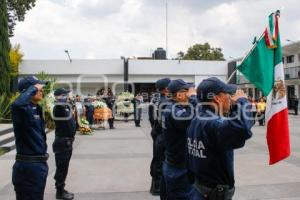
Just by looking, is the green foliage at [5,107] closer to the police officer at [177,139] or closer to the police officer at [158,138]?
the police officer at [158,138]

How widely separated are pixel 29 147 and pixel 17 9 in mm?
31003

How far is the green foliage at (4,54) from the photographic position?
774 inches

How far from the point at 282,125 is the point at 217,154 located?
→ 1281 mm

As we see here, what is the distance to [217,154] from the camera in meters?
3.32

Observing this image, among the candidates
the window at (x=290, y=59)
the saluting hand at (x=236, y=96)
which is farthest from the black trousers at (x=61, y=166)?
the window at (x=290, y=59)

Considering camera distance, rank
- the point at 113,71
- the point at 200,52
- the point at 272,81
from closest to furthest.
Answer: the point at 272,81 → the point at 113,71 → the point at 200,52

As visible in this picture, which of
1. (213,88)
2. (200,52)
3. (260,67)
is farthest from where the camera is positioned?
(200,52)

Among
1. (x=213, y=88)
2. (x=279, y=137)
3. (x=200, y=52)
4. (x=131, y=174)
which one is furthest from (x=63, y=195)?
(x=200, y=52)

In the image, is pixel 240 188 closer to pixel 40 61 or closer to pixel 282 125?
pixel 282 125

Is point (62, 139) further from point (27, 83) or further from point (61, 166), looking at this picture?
point (27, 83)

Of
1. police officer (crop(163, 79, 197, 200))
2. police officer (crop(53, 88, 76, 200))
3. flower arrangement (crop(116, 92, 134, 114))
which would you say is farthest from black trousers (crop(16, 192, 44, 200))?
flower arrangement (crop(116, 92, 134, 114))

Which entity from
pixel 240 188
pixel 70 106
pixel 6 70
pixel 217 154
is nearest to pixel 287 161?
pixel 240 188

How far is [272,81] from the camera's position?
172 inches

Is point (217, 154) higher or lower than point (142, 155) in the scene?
higher
